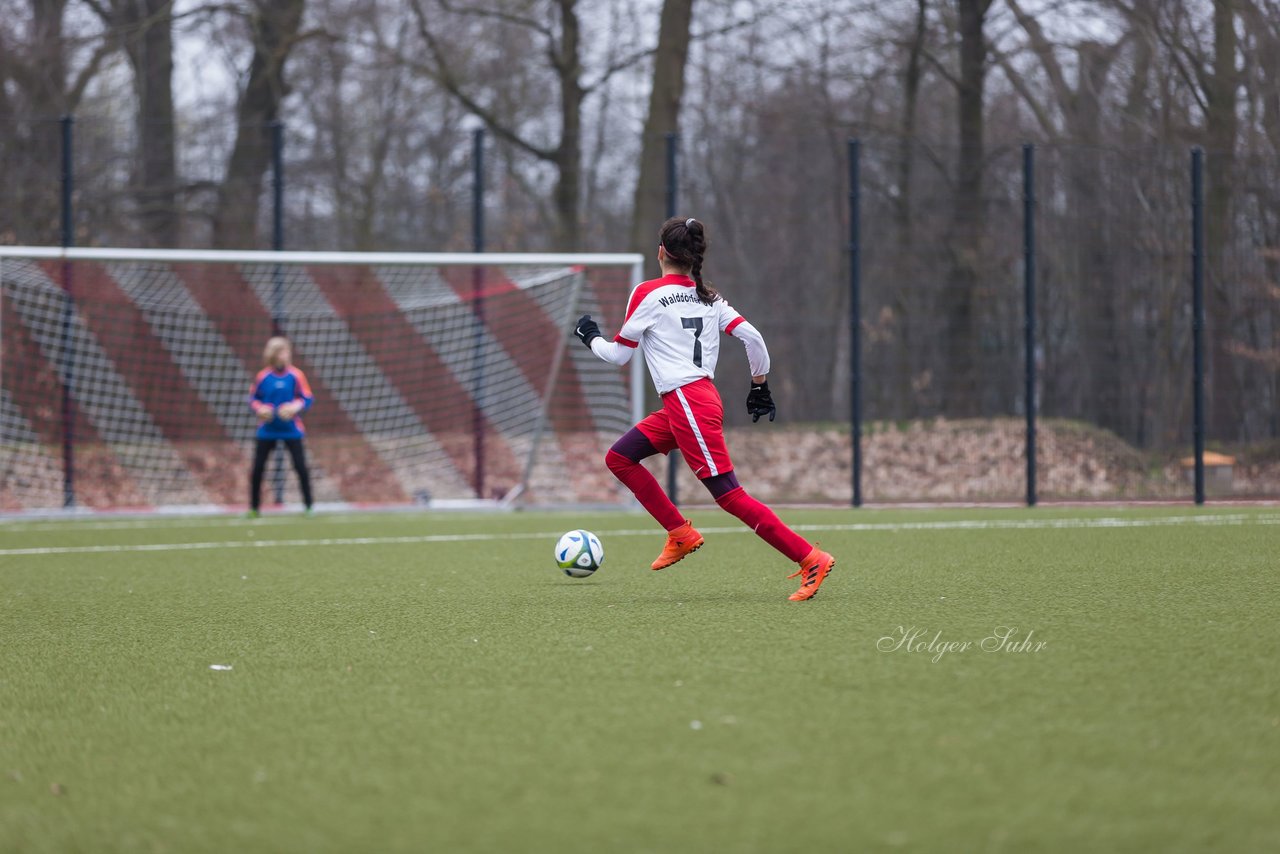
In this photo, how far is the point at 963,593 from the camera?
6316 mm

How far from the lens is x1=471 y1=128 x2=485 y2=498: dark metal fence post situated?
1362cm

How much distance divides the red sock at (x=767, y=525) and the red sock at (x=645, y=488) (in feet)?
1.73

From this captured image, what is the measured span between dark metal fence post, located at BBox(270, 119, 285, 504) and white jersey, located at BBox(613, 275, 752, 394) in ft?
24.9

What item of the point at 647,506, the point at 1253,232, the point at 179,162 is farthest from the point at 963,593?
the point at 179,162

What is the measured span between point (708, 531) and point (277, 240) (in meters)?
5.74

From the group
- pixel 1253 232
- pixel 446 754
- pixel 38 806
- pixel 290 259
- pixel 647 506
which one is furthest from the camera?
pixel 1253 232

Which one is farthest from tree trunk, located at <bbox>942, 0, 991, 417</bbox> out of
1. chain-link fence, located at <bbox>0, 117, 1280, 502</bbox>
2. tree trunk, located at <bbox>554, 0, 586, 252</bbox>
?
tree trunk, located at <bbox>554, 0, 586, 252</bbox>

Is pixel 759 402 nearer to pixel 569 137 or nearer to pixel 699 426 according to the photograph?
pixel 699 426

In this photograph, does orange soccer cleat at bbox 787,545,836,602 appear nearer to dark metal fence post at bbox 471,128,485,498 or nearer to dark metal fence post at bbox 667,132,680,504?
dark metal fence post at bbox 667,132,680,504

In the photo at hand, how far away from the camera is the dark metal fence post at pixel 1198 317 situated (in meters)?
13.9

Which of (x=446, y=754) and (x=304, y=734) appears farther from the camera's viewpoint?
(x=304, y=734)

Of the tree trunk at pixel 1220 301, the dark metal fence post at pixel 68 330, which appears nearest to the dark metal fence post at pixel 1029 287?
the tree trunk at pixel 1220 301

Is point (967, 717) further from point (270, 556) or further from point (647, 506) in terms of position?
point (270, 556)

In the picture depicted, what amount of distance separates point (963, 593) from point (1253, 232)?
9568mm
